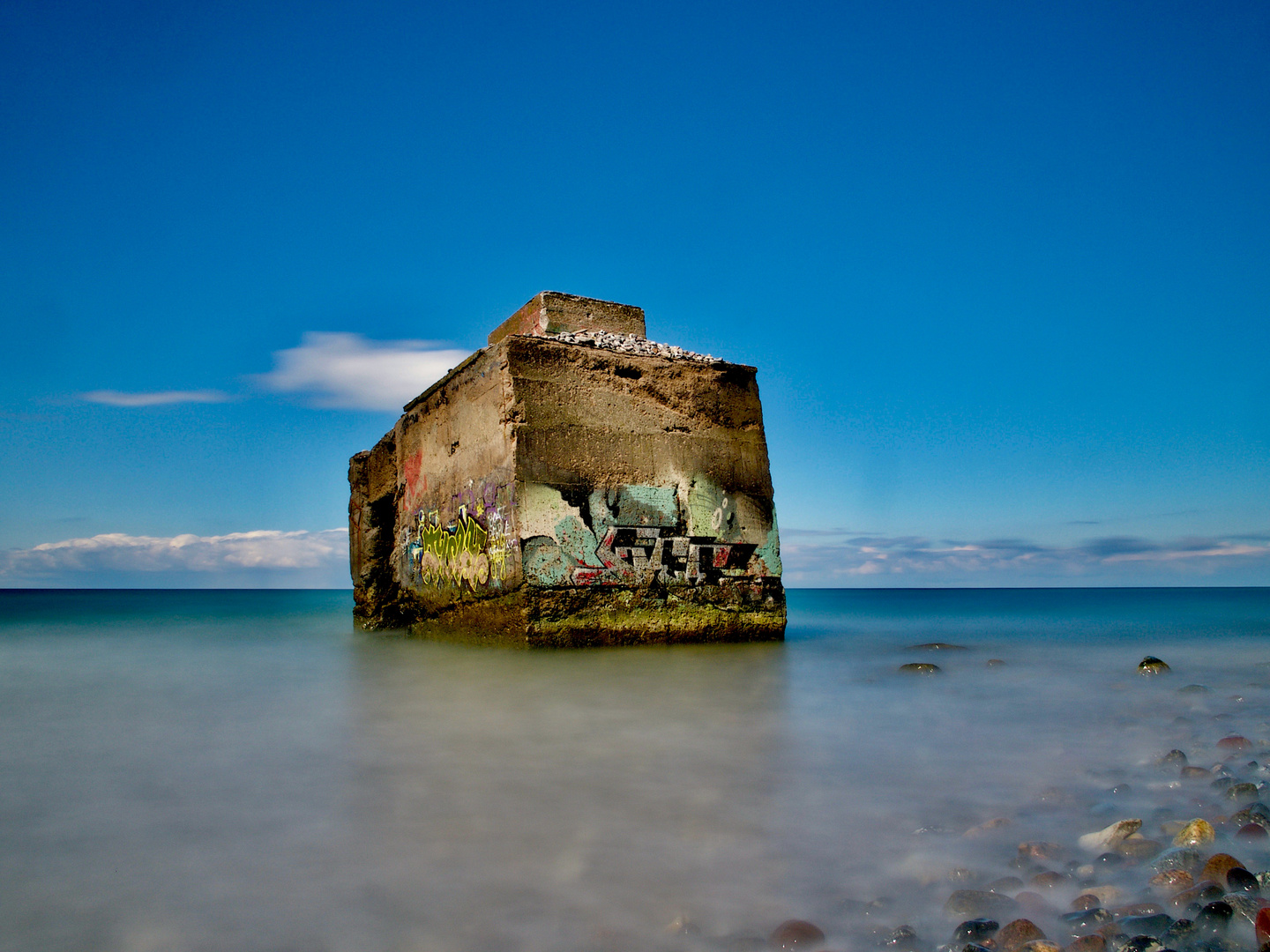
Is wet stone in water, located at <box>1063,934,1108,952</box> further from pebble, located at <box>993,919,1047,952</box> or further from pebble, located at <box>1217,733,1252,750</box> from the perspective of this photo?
pebble, located at <box>1217,733,1252,750</box>

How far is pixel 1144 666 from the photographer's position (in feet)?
15.6

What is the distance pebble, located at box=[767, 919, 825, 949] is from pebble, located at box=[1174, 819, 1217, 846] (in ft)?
3.11

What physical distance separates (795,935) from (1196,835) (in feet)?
3.40

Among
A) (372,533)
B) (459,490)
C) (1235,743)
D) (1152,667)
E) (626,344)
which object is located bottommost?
(1152,667)

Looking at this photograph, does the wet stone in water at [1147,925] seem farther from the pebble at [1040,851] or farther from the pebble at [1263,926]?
the pebble at [1040,851]

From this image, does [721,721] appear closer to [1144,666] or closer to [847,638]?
[1144,666]

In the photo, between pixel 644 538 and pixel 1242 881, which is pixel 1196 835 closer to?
pixel 1242 881

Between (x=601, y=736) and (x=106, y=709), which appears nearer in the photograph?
(x=601, y=736)

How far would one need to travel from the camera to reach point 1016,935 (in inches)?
49.8

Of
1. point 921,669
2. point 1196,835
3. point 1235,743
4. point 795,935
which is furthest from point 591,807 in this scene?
point 921,669

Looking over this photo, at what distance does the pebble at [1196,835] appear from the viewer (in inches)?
65.2

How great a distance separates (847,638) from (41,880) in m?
6.84

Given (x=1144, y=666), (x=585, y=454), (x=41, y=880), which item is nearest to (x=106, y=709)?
(x=41, y=880)

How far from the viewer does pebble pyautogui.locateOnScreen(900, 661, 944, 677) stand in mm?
4592
